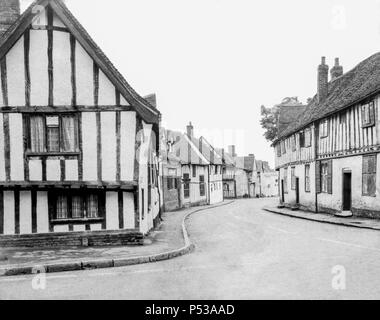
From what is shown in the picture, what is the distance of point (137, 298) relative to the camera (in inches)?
242

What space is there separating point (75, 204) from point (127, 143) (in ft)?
8.14

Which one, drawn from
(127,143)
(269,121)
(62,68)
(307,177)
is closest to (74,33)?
(62,68)

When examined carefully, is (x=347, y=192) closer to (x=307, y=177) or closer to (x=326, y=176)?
(x=326, y=176)

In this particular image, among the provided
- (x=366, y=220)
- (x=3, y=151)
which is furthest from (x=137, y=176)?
(x=366, y=220)

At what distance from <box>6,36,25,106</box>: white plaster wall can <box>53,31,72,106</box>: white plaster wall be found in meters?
0.93

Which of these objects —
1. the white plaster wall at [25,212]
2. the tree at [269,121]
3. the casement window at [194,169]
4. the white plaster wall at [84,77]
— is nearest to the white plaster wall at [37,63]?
the white plaster wall at [84,77]

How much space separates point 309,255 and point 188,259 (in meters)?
3.06

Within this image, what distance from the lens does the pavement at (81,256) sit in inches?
338

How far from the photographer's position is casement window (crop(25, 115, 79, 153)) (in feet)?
37.0

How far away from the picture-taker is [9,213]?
11.2 meters

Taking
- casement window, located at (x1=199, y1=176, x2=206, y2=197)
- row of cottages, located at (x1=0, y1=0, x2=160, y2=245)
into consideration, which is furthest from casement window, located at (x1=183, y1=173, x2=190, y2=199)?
row of cottages, located at (x1=0, y1=0, x2=160, y2=245)

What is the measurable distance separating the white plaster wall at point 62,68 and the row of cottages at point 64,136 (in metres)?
0.03

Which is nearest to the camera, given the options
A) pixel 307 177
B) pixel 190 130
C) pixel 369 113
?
pixel 369 113
